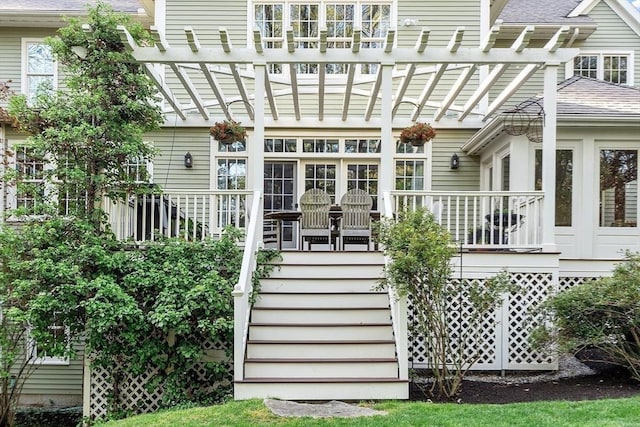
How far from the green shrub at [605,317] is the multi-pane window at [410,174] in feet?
15.2

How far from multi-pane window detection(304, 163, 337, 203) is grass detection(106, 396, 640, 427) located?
5793 millimetres

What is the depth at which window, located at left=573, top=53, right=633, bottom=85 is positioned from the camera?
11570 mm

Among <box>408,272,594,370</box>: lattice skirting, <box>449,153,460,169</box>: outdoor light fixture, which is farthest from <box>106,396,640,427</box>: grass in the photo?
<box>449,153,460,169</box>: outdoor light fixture

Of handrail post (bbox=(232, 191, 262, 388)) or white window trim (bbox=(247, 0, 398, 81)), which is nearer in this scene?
handrail post (bbox=(232, 191, 262, 388))

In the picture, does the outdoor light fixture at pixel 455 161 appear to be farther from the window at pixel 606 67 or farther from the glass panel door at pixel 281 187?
the window at pixel 606 67

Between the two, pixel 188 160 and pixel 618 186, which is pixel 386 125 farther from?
pixel 188 160

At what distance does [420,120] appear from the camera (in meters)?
10.7

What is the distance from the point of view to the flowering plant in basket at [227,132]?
31.3ft

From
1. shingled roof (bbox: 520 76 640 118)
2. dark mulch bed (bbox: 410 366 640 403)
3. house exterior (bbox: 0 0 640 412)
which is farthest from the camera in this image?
shingled roof (bbox: 520 76 640 118)

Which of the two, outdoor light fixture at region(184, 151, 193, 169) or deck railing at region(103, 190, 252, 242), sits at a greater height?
outdoor light fixture at region(184, 151, 193, 169)

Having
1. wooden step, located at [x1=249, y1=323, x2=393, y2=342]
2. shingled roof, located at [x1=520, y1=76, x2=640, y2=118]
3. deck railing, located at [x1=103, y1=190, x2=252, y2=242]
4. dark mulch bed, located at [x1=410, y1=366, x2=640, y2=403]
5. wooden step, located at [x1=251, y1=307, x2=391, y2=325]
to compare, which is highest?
shingled roof, located at [x1=520, y1=76, x2=640, y2=118]

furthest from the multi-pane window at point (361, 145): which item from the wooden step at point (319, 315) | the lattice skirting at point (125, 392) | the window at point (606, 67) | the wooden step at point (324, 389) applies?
the wooden step at point (324, 389)

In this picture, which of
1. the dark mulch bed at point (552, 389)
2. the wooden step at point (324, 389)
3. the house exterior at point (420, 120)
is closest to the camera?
the wooden step at point (324, 389)

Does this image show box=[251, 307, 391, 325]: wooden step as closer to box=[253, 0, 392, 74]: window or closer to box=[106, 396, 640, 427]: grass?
box=[106, 396, 640, 427]: grass
